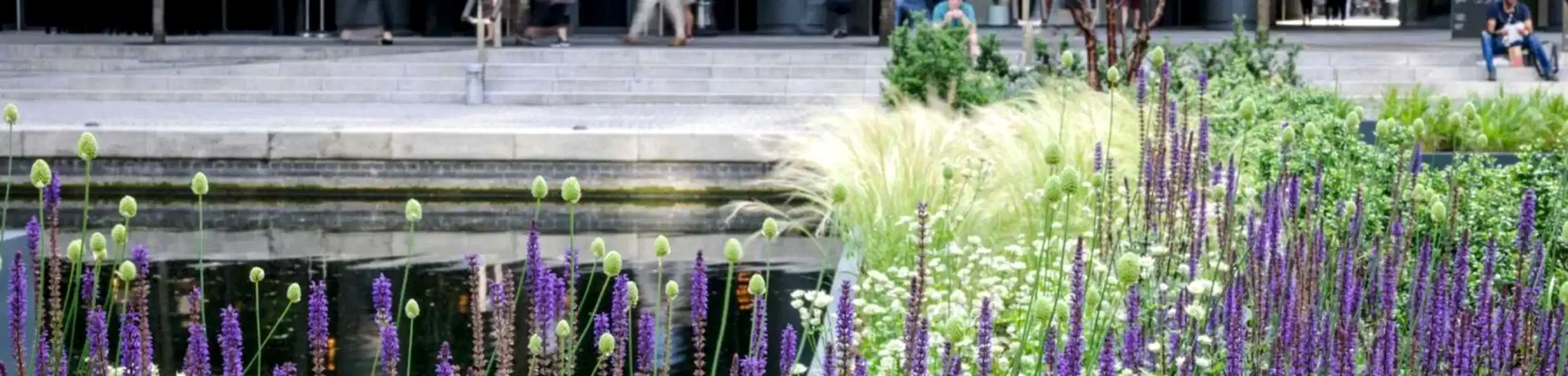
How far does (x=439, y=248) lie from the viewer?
12.5m

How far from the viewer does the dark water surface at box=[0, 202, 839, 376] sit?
905cm

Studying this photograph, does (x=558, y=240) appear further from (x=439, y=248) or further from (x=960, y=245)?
(x=960, y=245)

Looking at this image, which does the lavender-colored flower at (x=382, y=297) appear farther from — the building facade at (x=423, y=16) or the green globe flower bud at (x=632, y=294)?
the building facade at (x=423, y=16)

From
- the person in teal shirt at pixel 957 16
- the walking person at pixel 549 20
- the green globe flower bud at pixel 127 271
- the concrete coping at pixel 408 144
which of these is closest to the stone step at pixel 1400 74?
the person in teal shirt at pixel 957 16

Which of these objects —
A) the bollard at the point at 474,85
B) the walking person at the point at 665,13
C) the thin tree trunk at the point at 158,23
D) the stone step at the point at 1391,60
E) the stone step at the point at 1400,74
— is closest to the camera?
the bollard at the point at 474,85

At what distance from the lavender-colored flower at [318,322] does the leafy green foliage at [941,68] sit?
11835 mm

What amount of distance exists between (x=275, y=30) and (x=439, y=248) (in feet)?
63.2

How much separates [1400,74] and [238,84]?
33.5 feet

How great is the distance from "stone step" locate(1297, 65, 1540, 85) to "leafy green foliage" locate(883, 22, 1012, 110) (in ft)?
21.2

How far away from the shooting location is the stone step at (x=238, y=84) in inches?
866

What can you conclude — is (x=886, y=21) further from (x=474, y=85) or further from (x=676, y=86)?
(x=474, y=85)

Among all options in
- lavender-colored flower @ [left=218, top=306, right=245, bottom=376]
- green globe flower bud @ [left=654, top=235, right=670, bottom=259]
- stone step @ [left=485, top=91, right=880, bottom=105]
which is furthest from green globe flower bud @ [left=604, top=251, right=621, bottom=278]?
stone step @ [left=485, top=91, right=880, bottom=105]

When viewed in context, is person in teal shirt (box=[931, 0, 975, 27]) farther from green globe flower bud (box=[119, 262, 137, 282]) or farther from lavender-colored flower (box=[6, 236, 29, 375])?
lavender-colored flower (box=[6, 236, 29, 375])

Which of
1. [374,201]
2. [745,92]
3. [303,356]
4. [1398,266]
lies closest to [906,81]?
[374,201]
